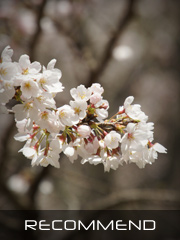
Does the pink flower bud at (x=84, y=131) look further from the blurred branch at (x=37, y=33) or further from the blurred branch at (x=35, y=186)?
the blurred branch at (x=35, y=186)

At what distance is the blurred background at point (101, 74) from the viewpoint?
2133mm

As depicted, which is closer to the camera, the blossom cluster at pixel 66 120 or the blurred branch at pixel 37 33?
the blossom cluster at pixel 66 120

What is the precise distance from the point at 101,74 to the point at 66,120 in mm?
1326

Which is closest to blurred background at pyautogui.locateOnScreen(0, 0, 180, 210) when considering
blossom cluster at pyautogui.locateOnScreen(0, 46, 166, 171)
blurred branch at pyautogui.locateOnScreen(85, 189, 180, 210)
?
blurred branch at pyautogui.locateOnScreen(85, 189, 180, 210)

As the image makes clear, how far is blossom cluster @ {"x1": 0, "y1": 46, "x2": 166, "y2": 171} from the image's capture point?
2.25 ft

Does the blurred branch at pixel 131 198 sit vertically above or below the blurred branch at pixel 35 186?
below

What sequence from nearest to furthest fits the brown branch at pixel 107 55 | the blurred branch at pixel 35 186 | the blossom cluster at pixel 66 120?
Answer: 1. the blossom cluster at pixel 66 120
2. the brown branch at pixel 107 55
3. the blurred branch at pixel 35 186

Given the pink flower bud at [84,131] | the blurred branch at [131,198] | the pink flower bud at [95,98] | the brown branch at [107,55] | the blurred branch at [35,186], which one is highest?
the brown branch at [107,55]

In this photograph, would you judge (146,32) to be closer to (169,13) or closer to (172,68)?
(169,13)

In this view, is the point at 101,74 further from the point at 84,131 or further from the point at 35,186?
the point at 84,131

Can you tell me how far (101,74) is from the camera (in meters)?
2.00

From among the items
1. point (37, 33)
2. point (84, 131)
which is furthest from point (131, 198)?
point (84, 131)

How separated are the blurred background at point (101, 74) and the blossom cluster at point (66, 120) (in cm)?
40

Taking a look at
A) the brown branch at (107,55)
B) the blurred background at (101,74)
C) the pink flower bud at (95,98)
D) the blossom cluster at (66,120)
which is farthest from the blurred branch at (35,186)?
the pink flower bud at (95,98)
